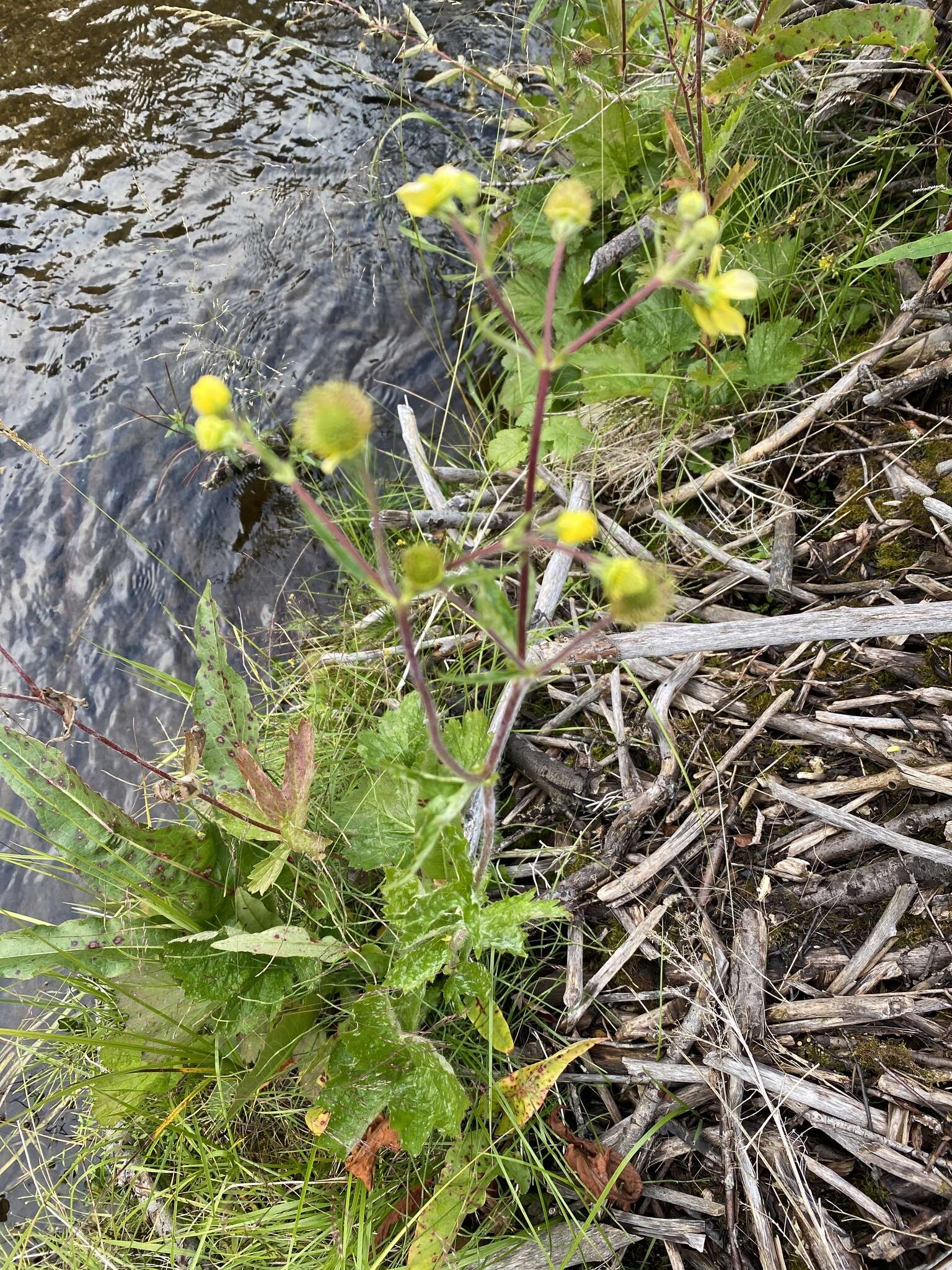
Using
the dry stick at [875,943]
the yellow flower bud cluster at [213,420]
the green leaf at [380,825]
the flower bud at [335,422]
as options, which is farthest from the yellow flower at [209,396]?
the dry stick at [875,943]

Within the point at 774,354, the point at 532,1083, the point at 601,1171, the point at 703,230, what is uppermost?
the point at 703,230

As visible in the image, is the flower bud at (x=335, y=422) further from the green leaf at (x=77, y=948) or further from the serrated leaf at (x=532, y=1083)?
the green leaf at (x=77, y=948)

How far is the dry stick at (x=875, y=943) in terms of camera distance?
155cm

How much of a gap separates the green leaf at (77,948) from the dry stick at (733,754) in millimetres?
1239

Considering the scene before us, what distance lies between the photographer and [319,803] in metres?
2.06

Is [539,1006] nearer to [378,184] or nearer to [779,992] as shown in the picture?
[779,992]

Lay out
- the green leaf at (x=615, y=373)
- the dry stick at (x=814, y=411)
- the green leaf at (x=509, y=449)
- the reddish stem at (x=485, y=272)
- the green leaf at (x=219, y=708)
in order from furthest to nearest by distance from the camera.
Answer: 1. the green leaf at (x=509, y=449)
2. the green leaf at (x=615, y=373)
3. the dry stick at (x=814, y=411)
4. the green leaf at (x=219, y=708)
5. the reddish stem at (x=485, y=272)

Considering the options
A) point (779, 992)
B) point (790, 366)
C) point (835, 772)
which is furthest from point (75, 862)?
point (790, 366)

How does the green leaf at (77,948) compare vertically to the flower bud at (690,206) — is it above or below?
below

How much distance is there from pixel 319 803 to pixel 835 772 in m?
1.23

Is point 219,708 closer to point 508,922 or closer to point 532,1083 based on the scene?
point 508,922

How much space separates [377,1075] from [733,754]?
3.25ft

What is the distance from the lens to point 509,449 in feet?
8.05

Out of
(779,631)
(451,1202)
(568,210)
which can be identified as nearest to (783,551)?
(779,631)
